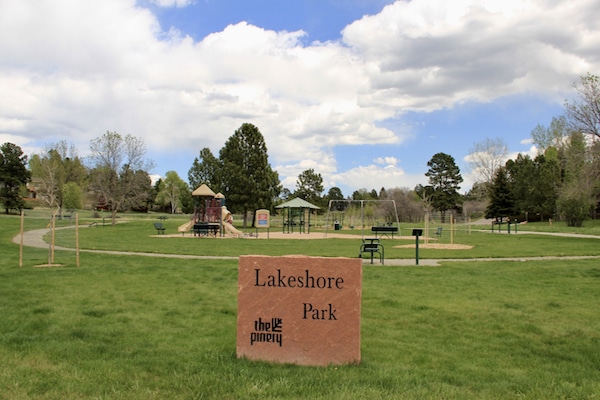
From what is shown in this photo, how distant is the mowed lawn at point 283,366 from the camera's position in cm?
416

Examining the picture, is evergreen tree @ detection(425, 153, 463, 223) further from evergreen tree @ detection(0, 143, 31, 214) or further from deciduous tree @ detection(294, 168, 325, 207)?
evergreen tree @ detection(0, 143, 31, 214)

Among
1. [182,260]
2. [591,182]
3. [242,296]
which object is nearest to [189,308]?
[242,296]

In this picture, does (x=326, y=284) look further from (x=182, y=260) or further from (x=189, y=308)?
(x=182, y=260)

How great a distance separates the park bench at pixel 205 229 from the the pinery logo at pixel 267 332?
94.5ft

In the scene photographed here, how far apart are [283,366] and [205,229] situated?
30.9 m

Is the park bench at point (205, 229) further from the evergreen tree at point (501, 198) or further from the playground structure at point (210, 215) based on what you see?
the evergreen tree at point (501, 198)

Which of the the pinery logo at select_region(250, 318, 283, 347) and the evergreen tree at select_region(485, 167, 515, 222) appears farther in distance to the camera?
the evergreen tree at select_region(485, 167, 515, 222)

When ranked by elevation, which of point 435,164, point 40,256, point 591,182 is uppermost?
point 435,164

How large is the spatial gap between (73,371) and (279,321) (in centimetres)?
194

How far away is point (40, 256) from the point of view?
16.0 m

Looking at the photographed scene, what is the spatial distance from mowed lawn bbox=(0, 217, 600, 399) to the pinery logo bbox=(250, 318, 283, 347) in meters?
0.25

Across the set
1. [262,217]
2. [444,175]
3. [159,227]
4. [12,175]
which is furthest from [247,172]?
[444,175]

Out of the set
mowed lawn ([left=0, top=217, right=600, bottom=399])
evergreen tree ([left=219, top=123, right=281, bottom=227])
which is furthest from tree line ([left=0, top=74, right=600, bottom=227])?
mowed lawn ([left=0, top=217, right=600, bottom=399])

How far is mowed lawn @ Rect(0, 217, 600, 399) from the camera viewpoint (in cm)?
416
